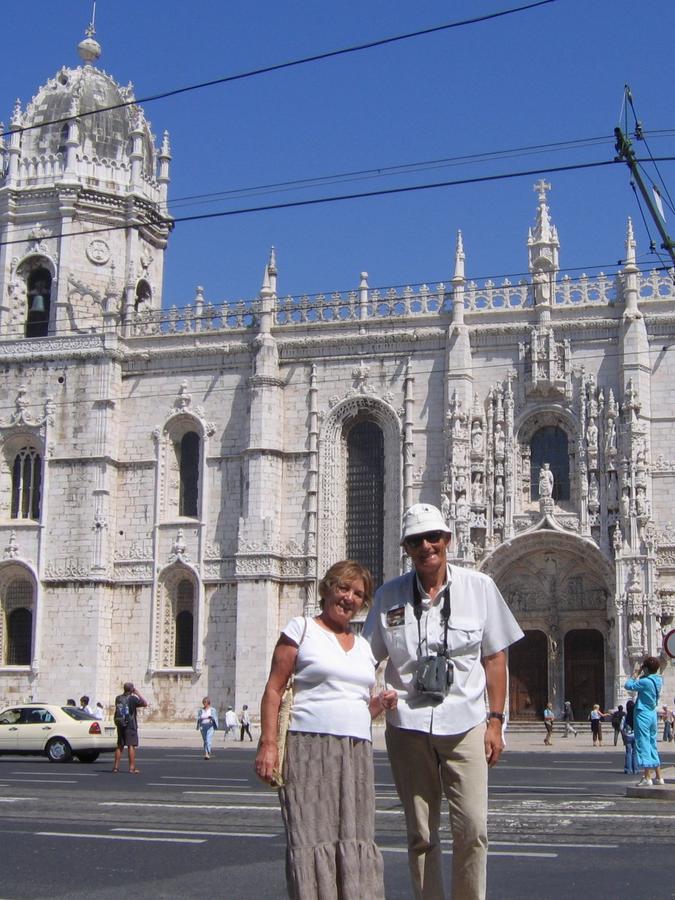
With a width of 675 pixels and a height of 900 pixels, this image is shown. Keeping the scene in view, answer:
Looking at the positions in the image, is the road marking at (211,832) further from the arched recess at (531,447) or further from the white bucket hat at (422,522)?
the arched recess at (531,447)

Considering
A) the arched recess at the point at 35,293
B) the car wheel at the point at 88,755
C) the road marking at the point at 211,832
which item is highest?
the arched recess at the point at 35,293

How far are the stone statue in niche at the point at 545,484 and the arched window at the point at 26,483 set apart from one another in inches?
653

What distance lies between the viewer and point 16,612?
44812 millimetres

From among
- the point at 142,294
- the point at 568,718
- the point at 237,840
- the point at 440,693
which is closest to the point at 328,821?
the point at 440,693

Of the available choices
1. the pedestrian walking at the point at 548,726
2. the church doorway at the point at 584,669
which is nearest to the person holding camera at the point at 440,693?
the pedestrian walking at the point at 548,726

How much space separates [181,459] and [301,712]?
37.5 meters

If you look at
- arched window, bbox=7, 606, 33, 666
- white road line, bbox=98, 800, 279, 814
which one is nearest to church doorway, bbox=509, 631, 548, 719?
arched window, bbox=7, 606, 33, 666

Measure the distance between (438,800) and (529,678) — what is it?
33781 mm

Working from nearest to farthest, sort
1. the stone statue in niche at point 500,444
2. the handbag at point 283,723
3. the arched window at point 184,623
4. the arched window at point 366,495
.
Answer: the handbag at point 283,723, the stone statue in niche at point 500,444, the arched window at point 366,495, the arched window at point 184,623

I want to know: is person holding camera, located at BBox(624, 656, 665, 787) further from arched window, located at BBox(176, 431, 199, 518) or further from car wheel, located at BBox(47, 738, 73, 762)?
arched window, located at BBox(176, 431, 199, 518)

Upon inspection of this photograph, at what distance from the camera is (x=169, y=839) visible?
12.0 m

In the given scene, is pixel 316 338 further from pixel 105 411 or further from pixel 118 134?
pixel 118 134

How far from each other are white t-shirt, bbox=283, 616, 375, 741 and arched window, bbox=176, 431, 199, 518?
36.6 meters

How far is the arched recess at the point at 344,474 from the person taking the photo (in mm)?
41562
